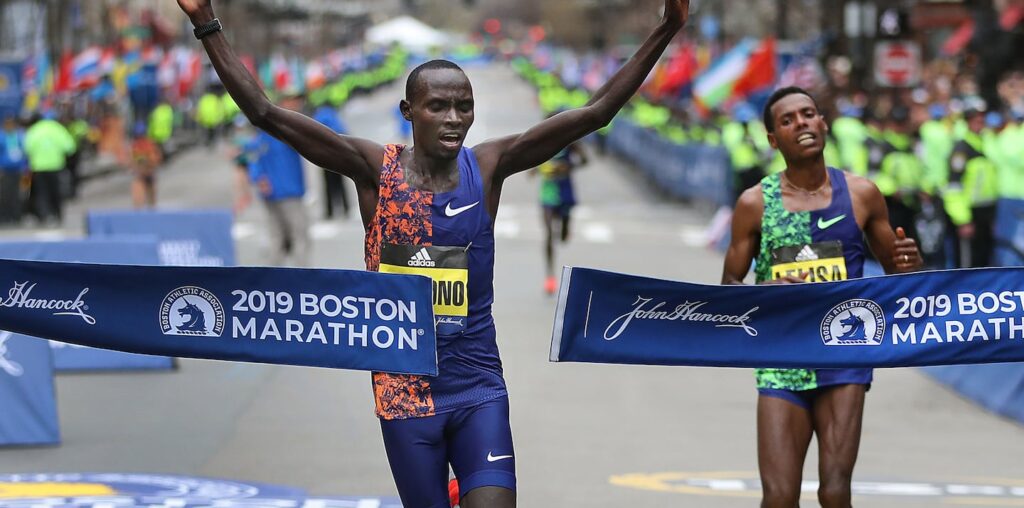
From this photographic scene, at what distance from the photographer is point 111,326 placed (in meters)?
5.65

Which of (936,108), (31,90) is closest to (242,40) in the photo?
(31,90)

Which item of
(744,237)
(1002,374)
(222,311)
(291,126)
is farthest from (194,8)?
(1002,374)

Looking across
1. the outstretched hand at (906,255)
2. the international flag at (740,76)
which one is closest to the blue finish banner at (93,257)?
the outstretched hand at (906,255)

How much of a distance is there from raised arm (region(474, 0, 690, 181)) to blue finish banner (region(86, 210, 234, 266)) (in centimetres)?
934

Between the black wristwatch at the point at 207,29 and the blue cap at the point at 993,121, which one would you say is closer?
the black wristwatch at the point at 207,29

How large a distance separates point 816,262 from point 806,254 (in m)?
0.05

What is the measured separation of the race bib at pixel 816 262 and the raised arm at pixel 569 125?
4.09 feet

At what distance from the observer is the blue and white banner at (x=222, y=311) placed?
210 inches

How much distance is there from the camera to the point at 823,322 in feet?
19.1

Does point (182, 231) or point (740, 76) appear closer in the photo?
point (182, 231)

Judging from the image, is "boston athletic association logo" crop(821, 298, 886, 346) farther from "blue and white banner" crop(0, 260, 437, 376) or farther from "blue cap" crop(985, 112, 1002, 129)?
"blue cap" crop(985, 112, 1002, 129)

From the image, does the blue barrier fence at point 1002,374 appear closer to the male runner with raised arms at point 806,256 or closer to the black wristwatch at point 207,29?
the male runner with raised arms at point 806,256

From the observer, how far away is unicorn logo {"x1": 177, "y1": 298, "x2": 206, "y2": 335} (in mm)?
5594

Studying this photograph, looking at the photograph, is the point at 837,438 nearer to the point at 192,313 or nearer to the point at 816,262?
the point at 816,262
